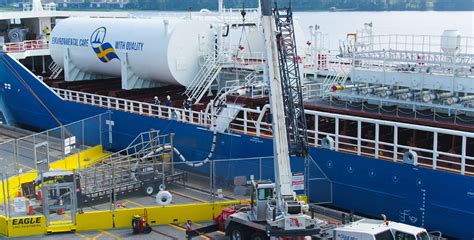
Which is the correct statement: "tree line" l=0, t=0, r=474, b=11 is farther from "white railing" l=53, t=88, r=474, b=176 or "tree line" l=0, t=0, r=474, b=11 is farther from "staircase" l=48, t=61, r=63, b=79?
"white railing" l=53, t=88, r=474, b=176

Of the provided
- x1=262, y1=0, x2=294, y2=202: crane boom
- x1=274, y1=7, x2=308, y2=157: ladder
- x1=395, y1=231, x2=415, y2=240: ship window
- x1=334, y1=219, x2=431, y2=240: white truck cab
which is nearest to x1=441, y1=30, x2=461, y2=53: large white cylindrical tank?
x1=274, y1=7, x2=308, y2=157: ladder

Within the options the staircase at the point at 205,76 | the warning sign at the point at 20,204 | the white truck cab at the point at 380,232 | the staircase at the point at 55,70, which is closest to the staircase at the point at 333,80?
the staircase at the point at 205,76

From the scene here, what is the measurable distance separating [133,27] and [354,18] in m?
64.4

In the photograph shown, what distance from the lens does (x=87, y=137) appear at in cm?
2911

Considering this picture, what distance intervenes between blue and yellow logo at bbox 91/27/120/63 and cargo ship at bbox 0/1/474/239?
0.06 meters

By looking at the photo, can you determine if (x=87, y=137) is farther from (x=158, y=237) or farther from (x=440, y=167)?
(x=440, y=167)

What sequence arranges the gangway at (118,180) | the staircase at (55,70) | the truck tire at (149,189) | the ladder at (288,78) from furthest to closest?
the staircase at (55,70) < the truck tire at (149,189) < the gangway at (118,180) < the ladder at (288,78)

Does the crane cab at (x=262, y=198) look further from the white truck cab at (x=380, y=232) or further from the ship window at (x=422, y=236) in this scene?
the ship window at (x=422, y=236)

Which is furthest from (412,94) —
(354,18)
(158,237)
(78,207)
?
(354,18)

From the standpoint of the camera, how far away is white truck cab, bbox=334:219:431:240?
51.3 ft

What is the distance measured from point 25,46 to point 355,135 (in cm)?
2358

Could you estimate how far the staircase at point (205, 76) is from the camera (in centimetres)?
2917

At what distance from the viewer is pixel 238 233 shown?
1772 centimetres

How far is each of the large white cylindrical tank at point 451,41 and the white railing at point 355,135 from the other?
2.59 metres
